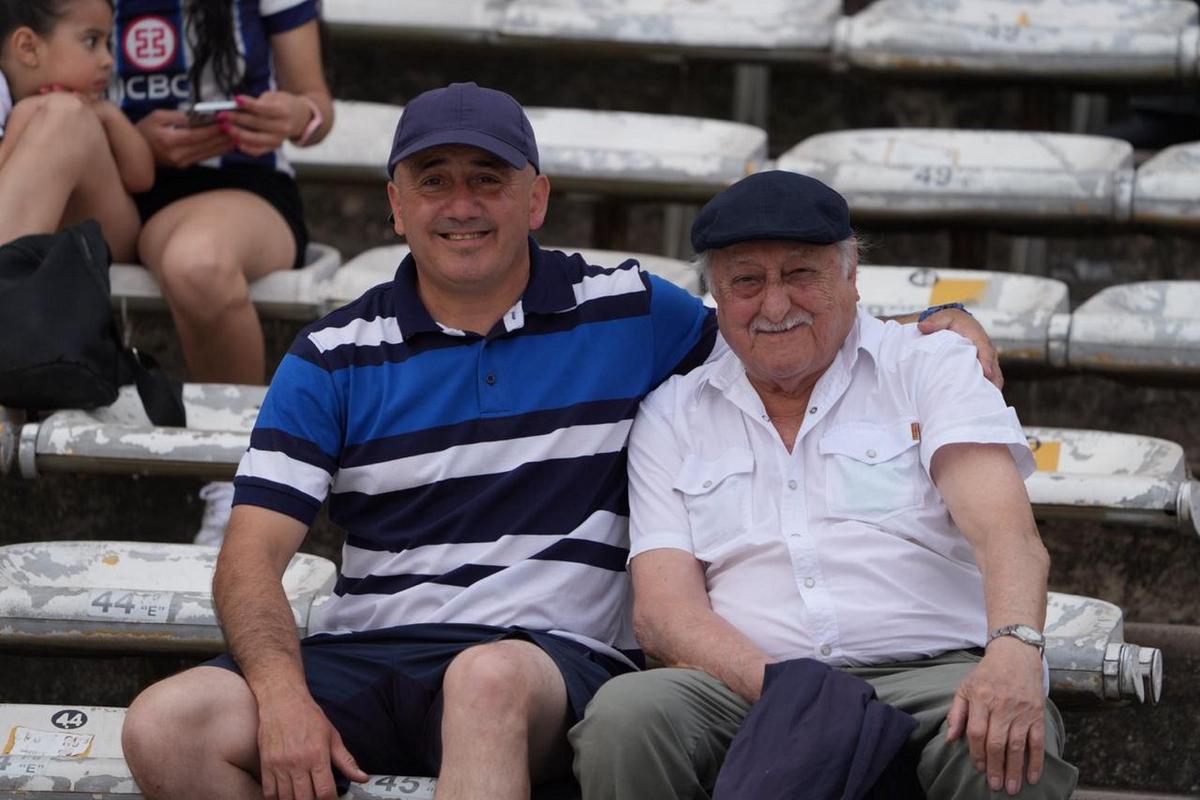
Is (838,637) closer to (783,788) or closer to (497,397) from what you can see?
(783,788)

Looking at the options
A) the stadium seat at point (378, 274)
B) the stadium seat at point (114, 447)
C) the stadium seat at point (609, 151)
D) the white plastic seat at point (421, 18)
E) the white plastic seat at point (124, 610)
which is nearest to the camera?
the white plastic seat at point (124, 610)

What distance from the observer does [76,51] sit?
301cm

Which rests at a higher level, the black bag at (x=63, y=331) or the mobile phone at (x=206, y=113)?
the mobile phone at (x=206, y=113)

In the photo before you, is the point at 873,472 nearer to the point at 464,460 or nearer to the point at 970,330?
the point at 970,330

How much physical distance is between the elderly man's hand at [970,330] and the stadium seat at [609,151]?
1112mm

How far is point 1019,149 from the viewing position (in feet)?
11.7

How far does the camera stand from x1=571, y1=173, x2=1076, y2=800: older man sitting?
2008mm

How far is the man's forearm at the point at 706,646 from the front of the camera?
205 centimetres

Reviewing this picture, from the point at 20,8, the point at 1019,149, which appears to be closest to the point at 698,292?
the point at 1019,149

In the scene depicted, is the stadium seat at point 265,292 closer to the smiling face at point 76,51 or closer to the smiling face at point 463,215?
the smiling face at point 76,51

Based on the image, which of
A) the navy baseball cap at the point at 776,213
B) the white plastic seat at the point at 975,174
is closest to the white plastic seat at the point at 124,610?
the navy baseball cap at the point at 776,213

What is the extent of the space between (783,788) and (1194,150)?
6.41 feet

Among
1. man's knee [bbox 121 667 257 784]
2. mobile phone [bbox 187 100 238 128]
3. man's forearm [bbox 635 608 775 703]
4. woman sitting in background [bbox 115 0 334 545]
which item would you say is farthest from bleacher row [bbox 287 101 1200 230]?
man's knee [bbox 121 667 257 784]

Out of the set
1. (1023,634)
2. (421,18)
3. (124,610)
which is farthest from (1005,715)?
(421,18)
